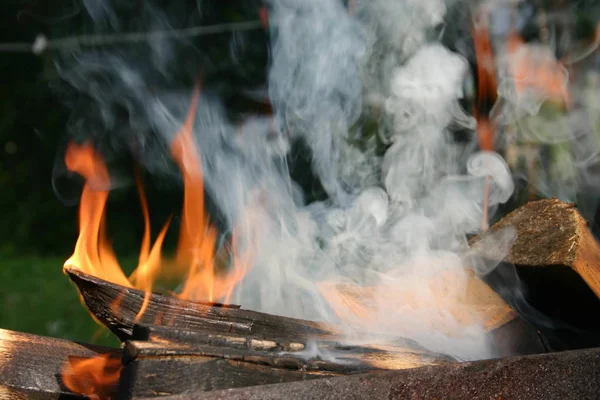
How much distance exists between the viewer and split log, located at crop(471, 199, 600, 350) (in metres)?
2.25

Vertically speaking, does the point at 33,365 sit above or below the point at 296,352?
below

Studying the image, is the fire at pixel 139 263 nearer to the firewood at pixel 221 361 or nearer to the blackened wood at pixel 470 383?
the firewood at pixel 221 361

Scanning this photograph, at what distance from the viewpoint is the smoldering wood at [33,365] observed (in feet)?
6.03

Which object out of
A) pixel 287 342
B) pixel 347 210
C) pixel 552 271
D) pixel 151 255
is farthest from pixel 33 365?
pixel 347 210

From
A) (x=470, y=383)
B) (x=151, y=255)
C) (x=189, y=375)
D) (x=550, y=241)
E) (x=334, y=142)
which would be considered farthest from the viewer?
(x=334, y=142)

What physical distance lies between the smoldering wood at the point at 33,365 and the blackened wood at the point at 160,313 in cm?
17

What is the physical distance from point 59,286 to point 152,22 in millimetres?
3290

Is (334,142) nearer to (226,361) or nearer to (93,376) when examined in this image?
(93,376)

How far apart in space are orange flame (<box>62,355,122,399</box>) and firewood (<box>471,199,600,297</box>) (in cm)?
132

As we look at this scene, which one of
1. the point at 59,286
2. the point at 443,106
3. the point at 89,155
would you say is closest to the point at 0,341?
the point at 89,155

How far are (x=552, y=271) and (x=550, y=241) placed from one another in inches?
4.6

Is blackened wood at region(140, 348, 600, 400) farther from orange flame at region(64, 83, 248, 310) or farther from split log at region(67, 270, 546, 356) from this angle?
orange flame at region(64, 83, 248, 310)

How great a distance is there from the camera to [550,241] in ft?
7.73

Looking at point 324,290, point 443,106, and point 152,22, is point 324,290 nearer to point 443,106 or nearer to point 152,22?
point 443,106
